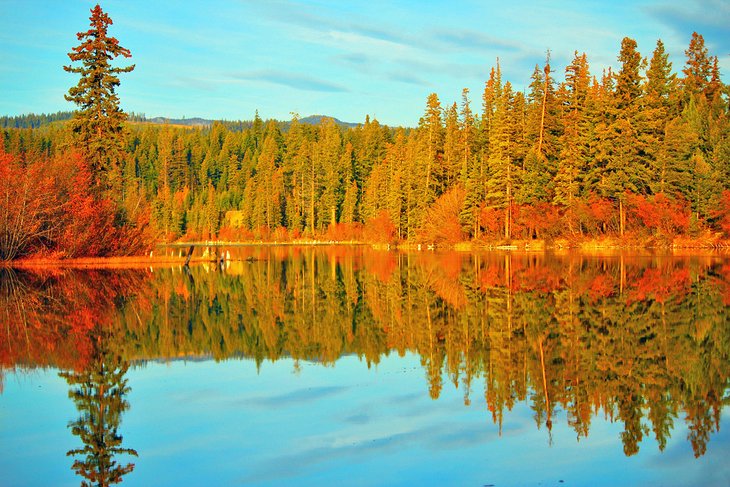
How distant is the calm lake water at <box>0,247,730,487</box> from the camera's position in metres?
8.29

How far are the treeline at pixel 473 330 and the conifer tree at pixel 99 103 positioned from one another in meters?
16.5

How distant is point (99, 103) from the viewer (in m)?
47.3

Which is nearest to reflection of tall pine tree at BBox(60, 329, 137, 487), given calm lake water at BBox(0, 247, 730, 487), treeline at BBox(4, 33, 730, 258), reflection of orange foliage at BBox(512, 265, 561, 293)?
calm lake water at BBox(0, 247, 730, 487)

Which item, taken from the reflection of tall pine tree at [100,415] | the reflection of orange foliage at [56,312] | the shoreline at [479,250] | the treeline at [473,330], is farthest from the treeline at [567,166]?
the reflection of tall pine tree at [100,415]

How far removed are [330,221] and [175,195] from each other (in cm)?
4010

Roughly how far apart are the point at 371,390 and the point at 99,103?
41025mm

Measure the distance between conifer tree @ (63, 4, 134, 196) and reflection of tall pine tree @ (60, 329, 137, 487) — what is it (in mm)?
34726

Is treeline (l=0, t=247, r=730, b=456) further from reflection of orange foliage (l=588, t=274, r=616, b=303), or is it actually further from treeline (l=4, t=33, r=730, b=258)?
treeline (l=4, t=33, r=730, b=258)

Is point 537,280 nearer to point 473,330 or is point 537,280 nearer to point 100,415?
point 473,330

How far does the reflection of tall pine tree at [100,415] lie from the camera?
823 centimetres

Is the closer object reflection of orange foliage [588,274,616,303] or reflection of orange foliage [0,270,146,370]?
reflection of orange foliage [0,270,146,370]

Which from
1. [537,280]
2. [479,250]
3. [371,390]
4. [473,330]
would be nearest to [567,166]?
[479,250]

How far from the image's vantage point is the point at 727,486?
740 cm

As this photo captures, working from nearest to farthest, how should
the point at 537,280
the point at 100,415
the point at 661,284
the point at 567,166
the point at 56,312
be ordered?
the point at 100,415
the point at 56,312
the point at 661,284
the point at 537,280
the point at 567,166
